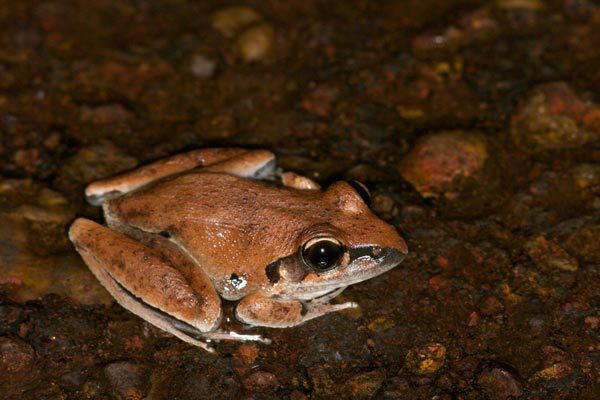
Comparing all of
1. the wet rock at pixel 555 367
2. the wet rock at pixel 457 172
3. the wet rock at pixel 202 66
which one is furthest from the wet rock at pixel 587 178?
the wet rock at pixel 202 66

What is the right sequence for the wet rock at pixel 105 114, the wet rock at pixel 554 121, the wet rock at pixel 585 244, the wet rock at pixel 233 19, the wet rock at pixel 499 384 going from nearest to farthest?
1. the wet rock at pixel 499 384
2. the wet rock at pixel 585 244
3. the wet rock at pixel 554 121
4. the wet rock at pixel 105 114
5. the wet rock at pixel 233 19

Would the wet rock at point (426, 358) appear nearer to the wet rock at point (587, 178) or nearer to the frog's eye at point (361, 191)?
the frog's eye at point (361, 191)

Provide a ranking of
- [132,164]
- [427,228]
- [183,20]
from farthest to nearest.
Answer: [183,20], [132,164], [427,228]

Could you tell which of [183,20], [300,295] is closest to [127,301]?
[300,295]

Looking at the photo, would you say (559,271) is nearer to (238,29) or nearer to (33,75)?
(238,29)

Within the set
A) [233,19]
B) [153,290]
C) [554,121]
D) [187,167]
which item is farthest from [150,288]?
[554,121]
